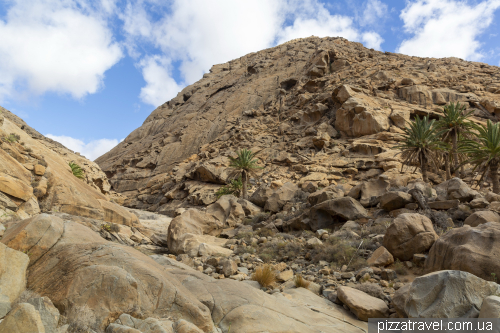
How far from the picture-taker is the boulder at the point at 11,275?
3.55 meters

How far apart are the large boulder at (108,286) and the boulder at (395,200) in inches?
472

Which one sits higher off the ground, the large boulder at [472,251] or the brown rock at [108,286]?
the large boulder at [472,251]

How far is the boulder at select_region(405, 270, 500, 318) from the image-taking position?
433 cm

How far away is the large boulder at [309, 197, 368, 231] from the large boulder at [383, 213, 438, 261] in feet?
15.7

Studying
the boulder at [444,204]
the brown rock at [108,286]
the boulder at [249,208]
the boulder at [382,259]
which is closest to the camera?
the brown rock at [108,286]

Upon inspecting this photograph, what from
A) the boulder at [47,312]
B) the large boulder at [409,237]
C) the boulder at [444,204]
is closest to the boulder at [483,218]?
the large boulder at [409,237]

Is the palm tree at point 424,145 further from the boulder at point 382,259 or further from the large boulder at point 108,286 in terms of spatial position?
the large boulder at point 108,286

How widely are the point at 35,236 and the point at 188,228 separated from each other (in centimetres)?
910

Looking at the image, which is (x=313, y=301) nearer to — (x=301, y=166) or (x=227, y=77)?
(x=301, y=166)

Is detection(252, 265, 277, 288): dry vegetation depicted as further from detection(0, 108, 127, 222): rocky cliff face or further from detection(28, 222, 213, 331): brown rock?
detection(0, 108, 127, 222): rocky cliff face

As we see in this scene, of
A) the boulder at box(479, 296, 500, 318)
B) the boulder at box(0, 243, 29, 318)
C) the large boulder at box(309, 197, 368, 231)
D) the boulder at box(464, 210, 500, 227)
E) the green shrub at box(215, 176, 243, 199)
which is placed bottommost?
the boulder at box(0, 243, 29, 318)

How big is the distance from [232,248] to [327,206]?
18.0 feet

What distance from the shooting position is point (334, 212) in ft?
47.6

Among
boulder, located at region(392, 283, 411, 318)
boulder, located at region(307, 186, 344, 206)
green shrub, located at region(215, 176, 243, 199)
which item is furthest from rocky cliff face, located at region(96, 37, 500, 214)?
boulder, located at region(392, 283, 411, 318)
